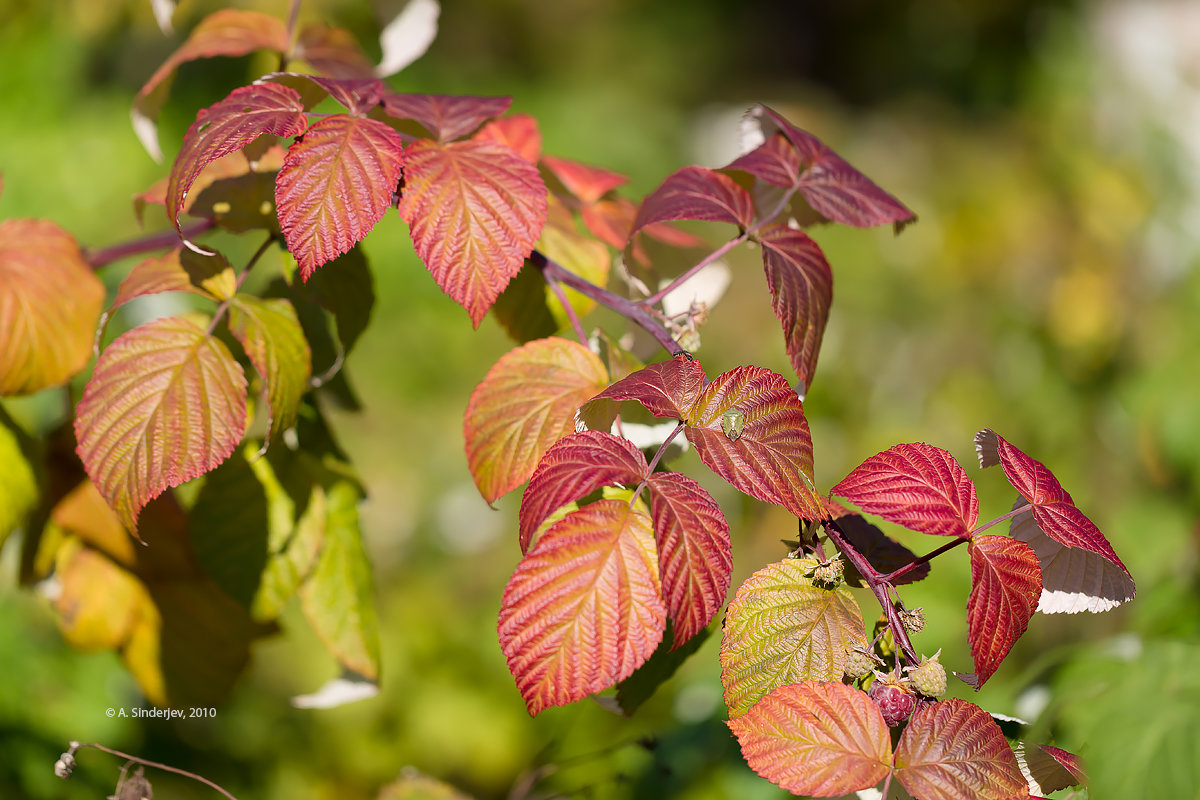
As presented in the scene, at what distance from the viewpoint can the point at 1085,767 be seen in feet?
1.74

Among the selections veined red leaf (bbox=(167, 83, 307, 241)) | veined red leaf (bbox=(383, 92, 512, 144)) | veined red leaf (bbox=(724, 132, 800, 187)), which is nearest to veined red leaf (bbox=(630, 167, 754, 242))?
veined red leaf (bbox=(724, 132, 800, 187))

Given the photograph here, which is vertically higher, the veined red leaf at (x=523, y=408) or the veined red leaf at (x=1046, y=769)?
the veined red leaf at (x=523, y=408)

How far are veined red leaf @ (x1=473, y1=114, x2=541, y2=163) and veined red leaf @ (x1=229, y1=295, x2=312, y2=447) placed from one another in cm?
21

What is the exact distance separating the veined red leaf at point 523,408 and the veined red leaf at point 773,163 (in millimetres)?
191

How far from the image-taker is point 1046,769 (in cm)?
49

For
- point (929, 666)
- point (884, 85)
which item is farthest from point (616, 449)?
point (884, 85)

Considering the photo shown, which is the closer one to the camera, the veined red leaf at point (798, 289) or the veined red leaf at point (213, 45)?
the veined red leaf at point (798, 289)

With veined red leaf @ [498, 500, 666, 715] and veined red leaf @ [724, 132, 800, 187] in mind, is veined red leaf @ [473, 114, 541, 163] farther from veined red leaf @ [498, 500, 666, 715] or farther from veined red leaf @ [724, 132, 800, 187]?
veined red leaf @ [498, 500, 666, 715]

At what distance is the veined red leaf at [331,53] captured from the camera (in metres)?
0.72

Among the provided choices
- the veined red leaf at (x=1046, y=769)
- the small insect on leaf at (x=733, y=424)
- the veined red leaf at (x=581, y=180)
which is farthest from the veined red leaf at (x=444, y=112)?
the veined red leaf at (x=1046, y=769)

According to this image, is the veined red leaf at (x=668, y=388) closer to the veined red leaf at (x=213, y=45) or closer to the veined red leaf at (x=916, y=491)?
the veined red leaf at (x=916, y=491)

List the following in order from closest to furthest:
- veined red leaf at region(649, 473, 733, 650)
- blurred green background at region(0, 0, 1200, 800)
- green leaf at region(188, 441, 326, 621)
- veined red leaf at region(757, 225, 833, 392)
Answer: veined red leaf at region(649, 473, 733, 650) → veined red leaf at region(757, 225, 833, 392) → green leaf at region(188, 441, 326, 621) → blurred green background at region(0, 0, 1200, 800)

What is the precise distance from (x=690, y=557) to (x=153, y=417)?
338 millimetres

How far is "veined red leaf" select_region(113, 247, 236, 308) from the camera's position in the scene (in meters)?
0.57
